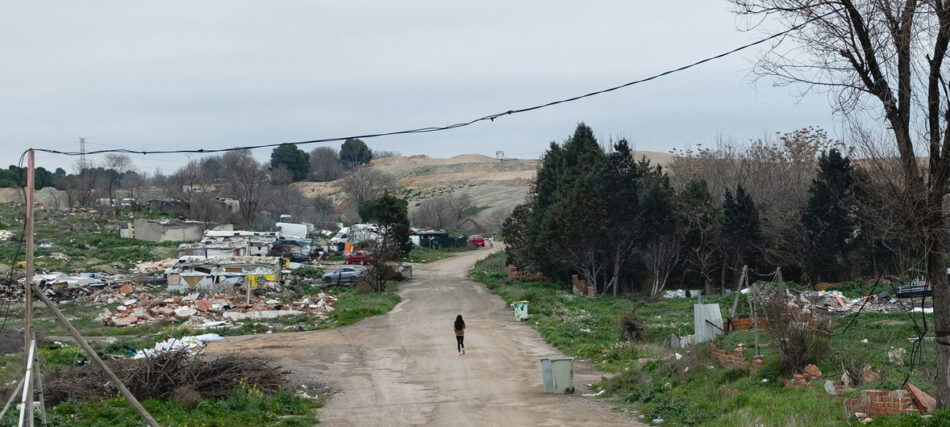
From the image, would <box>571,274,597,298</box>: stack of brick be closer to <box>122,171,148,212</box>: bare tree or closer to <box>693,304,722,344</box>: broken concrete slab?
<box>693,304,722,344</box>: broken concrete slab

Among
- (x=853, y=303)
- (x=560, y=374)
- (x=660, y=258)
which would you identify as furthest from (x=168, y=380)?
(x=660, y=258)

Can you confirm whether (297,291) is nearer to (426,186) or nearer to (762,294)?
(762,294)

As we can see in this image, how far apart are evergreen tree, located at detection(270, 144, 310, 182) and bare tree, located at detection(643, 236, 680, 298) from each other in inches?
5154

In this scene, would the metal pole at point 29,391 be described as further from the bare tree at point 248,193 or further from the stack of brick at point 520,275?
the bare tree at point 248,193

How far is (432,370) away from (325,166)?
6509 inches

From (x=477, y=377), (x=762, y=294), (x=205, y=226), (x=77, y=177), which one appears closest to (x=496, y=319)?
(x=477, y=377)

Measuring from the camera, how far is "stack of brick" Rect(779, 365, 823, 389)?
1509cm

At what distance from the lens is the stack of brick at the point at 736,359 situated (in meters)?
16.8

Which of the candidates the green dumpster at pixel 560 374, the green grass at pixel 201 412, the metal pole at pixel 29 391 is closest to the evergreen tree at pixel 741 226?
the green dumpster at pixel 560 374

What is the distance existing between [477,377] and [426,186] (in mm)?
143022

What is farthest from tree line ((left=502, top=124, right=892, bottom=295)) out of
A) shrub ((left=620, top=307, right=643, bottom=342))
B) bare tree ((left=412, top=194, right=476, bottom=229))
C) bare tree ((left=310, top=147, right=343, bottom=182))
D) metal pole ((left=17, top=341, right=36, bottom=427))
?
bare tree ((left=310, top=147, right=343, bottom=182))

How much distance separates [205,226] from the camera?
86438 millimetres

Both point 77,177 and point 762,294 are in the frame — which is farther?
point 77,177

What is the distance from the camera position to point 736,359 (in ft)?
58.0
